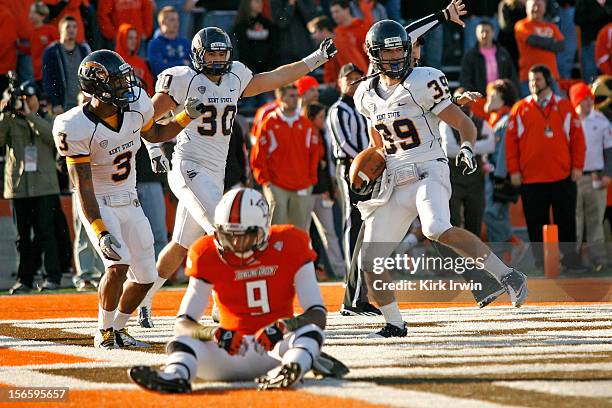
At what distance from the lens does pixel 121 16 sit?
1409 cm

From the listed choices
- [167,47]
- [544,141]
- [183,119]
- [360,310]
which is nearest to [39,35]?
[167,47]

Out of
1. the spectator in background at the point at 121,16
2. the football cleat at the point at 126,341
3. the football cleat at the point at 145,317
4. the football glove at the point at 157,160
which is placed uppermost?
the spectator in background at the point at 121,16

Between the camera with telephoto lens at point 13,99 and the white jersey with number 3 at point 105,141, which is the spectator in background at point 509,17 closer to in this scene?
the camera with telephoto lens at point 13,99

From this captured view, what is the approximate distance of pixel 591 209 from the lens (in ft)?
45.5

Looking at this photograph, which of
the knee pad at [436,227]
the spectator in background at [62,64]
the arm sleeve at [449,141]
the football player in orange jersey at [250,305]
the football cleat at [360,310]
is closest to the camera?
the football player in orange jersey at [250,305]

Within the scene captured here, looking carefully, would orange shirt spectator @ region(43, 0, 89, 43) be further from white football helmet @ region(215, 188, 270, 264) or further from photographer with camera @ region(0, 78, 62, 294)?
white football helmet @ region(215, 188, 270, 264)

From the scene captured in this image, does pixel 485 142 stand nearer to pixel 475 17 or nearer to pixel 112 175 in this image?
pixel 475 17

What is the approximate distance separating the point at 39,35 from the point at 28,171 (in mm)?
1973

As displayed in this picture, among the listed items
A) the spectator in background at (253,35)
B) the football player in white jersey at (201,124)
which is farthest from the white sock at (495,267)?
the spectator in background at (253,35)

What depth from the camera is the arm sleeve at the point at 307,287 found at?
18.6ft

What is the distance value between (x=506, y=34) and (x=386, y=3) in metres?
1.52

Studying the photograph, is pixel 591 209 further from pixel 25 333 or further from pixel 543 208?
pixel 25 333

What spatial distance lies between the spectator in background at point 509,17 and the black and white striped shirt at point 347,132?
220 inches

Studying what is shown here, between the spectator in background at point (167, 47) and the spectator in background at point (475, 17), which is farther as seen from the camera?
the spectator in background at point (475, 17)
